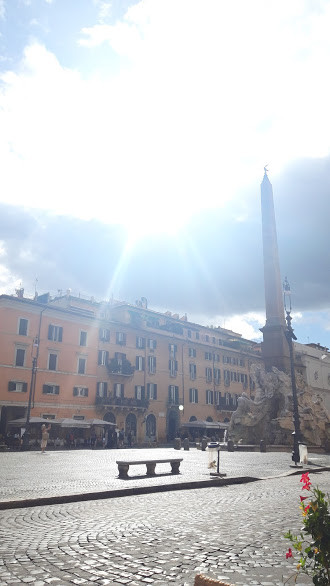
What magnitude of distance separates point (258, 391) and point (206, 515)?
24800 mm

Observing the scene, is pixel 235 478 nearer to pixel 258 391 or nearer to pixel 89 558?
pixel 89 558

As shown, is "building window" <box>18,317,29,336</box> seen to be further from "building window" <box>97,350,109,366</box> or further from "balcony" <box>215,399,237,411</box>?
"balcony" <box>215,399,237,411</box>

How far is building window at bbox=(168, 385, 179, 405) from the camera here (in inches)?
2028

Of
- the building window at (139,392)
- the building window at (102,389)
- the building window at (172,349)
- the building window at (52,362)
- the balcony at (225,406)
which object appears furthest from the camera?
the balcony at (225,406)

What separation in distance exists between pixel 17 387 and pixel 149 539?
33.9 m

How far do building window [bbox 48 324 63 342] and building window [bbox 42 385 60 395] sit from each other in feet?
13.1

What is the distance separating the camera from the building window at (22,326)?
38516 mm

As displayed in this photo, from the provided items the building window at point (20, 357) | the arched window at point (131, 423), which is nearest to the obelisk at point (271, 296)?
the building window at point (20, 357)

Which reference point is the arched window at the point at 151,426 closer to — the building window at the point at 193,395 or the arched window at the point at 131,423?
the arched window at the point at 131,423

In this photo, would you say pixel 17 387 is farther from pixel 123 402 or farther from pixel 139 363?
pixel 139 363

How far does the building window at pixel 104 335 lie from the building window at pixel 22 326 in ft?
28.4

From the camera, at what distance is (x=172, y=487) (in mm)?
10742

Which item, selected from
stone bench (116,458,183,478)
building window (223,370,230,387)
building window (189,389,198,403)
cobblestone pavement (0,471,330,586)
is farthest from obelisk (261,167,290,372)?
building window (223,370,230,387)

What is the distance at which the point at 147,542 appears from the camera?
5.19m
